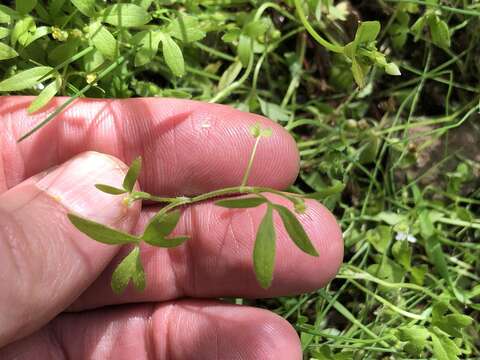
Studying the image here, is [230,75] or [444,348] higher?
[230,75]

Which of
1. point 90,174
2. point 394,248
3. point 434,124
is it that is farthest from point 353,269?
point 90,174

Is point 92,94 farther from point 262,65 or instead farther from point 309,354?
point 309,354

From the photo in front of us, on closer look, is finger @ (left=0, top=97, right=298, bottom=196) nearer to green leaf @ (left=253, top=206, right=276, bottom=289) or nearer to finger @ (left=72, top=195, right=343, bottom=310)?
finger @ (left=72, top=195, right=343, bottom=310)

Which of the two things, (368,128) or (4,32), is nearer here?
(4,32)

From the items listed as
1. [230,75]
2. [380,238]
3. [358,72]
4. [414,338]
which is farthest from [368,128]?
[414,338]

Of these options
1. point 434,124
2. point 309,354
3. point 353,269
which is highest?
point 434,124

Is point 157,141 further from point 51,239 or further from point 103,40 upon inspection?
point 51,239
